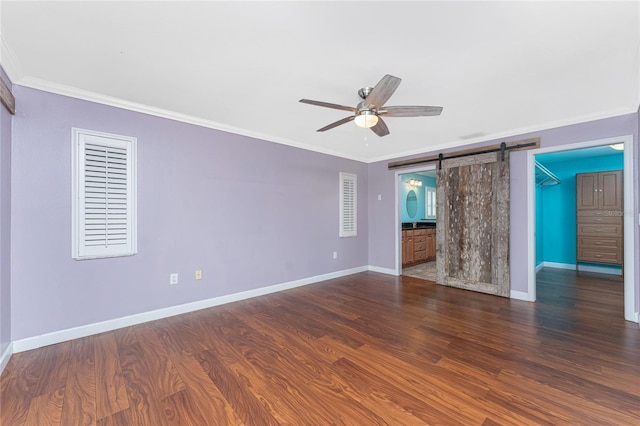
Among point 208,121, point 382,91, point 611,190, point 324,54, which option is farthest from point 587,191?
point 208,121

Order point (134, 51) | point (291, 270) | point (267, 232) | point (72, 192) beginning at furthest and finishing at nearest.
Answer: point (291, 270)
point (267, 232)
point (72, 192)
point (134, 51)

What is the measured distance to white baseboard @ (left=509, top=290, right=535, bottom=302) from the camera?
3.60 m

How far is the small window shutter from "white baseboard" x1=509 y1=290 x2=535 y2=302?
8.79 ft

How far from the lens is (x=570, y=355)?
2.19m

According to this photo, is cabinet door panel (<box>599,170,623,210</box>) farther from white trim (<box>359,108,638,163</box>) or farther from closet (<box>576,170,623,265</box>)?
white trim (<box>359,108,638,163</box>)

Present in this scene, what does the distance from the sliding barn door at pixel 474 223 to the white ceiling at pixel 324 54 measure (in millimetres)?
1075

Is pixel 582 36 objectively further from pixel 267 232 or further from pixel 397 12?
pixel 267 232

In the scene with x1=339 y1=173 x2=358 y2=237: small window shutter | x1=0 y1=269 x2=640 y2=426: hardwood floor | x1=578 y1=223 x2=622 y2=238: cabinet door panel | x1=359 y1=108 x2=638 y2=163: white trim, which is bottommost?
x1=0 y1=269 x2=640 y2=426: hardwood floor

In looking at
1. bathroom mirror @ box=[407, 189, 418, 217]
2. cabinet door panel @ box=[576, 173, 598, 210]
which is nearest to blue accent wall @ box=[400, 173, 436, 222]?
bathroom mirror @ box=[407, 189, 418, 217]

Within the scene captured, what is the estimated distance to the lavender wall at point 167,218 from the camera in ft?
7.66

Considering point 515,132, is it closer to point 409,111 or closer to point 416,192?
point 409,111

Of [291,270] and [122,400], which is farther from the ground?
[291,270]

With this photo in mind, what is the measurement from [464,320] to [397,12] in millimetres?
3006

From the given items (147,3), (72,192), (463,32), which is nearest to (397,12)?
(463,32)
